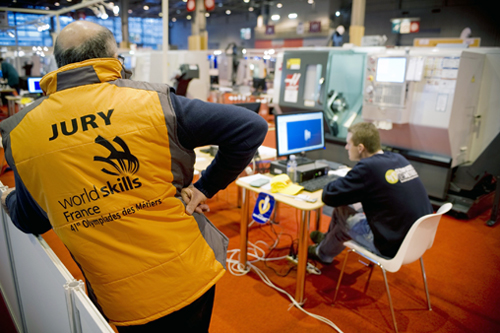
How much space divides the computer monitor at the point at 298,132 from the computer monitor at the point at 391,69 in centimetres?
144

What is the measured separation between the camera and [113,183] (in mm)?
997

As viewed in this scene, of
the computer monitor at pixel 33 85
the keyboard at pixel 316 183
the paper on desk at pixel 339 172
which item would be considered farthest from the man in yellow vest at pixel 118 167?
the computer monitor at pixel 33 85

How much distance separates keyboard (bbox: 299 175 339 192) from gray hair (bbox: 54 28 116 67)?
195cm

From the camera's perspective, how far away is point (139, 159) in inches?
39.5

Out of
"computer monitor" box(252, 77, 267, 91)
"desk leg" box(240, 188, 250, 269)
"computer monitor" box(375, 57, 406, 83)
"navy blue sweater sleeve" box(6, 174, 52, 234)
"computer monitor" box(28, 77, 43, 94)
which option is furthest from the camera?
"computer monitor" box(252, 77, 267, 91)

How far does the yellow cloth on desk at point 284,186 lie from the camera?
265 centimetres

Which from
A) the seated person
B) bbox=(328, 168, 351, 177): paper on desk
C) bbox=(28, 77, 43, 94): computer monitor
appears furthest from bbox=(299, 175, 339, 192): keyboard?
bbox=(28, 77, 43, 94): computer monitor

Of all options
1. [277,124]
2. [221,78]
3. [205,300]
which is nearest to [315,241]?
[277,124]

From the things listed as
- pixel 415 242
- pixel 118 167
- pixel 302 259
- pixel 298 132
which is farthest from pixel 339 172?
pixel 118 167

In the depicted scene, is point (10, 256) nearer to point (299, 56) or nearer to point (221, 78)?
point (299, 56)

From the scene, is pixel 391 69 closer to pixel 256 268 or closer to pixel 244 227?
pixel 244 227

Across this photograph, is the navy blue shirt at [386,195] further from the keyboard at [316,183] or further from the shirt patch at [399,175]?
the keyboard at [316,183]

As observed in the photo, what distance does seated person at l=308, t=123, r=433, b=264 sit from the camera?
224 centimetres

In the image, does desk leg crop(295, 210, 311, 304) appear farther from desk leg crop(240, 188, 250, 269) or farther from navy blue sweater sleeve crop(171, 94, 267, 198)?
navy blue sweater sleeve crop(171, 94, 267, 198)
